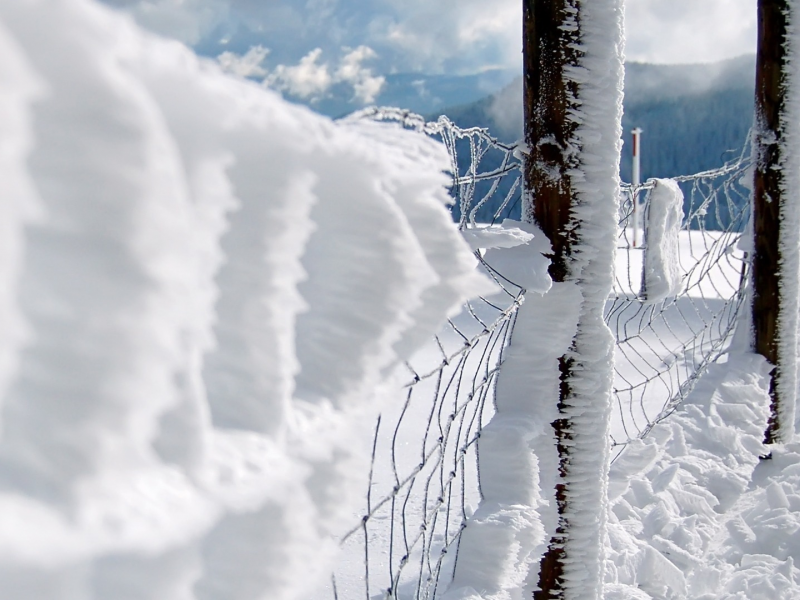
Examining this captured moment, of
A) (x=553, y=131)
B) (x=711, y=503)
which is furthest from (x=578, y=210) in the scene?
(x=711, y=503)

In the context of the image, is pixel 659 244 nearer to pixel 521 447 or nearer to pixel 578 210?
pixel 578 210

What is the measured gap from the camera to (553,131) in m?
1.37

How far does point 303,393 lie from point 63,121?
284mm

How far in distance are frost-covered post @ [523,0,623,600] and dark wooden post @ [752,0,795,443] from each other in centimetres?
169

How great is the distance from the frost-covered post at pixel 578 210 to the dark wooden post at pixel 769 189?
1693 millimetres

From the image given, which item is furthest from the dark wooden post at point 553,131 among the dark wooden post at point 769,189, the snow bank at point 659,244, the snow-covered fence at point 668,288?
the dark wooden post at point 769,189

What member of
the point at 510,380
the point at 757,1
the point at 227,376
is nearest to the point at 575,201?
the point at 510,380

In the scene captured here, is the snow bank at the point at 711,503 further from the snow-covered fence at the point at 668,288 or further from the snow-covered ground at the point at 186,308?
the snow-covered ground at the point at 186,308

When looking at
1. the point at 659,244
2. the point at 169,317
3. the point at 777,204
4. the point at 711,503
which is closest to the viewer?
the point at 169,317

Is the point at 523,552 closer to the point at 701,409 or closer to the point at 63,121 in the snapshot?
the point at 63,121

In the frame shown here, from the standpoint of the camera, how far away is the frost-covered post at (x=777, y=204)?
2658 mm

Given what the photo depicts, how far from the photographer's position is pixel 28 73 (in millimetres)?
327

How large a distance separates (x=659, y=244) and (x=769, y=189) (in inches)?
41.4

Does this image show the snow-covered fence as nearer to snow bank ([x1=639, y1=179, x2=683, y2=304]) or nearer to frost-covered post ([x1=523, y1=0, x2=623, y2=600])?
snow bank ([x1=639, y1=179, x2=683, y2=304])
